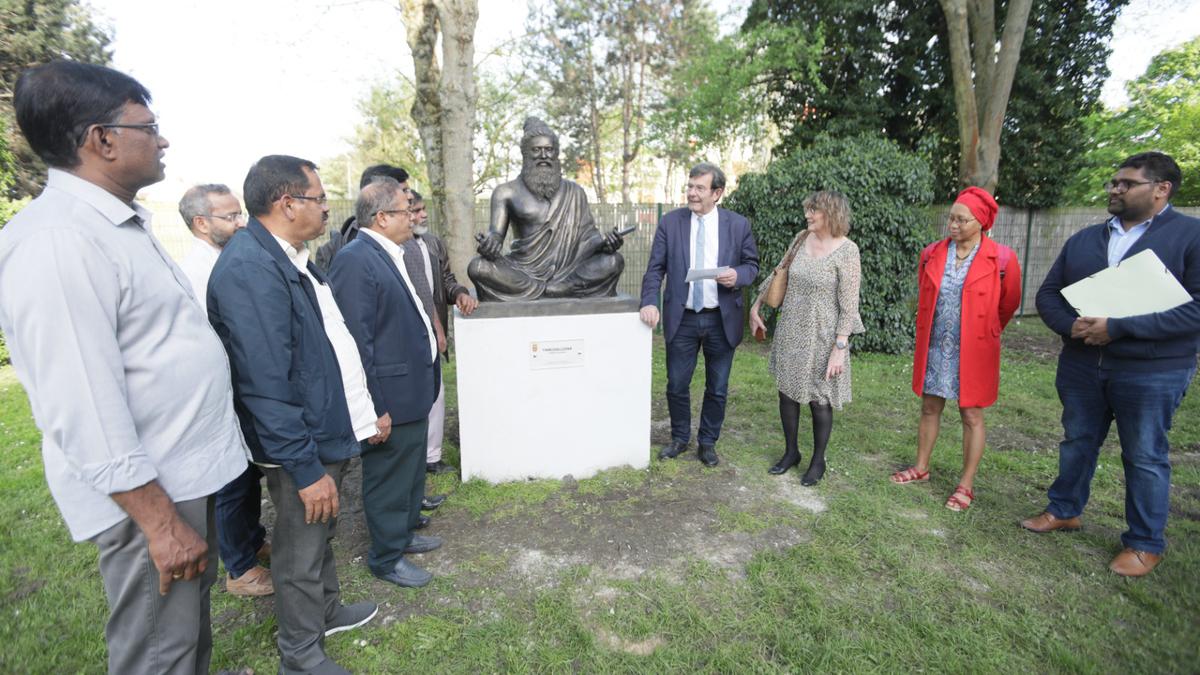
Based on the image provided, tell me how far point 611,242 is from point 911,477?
2.65 metres

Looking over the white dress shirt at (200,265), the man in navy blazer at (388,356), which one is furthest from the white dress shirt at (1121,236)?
the white dress shirt at (200,265)

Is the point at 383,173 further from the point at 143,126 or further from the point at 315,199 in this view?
the point at 143,126

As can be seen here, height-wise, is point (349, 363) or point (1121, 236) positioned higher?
point (1121, 236)

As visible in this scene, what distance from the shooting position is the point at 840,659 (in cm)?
244

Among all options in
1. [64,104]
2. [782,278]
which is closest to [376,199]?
[64,104]

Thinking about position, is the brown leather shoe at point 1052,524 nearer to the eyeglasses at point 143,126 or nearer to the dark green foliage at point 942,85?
the eyeglasses at point 143,126

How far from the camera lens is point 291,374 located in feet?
6.75

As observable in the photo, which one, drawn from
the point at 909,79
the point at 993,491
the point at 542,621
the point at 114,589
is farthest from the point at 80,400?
the point at 909,79

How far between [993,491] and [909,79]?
1023 centimetres

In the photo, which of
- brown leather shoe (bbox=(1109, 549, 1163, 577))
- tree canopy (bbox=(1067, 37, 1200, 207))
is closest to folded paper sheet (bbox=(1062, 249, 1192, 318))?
brown leather shoe (bbox=(1109, 549, 1163, 577))

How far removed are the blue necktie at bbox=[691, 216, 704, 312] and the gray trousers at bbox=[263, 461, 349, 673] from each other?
2680 mm

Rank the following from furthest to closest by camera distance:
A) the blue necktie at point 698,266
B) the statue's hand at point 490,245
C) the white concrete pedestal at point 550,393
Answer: the blue necktie at point 698,266 → the white concrete pedestal at point 550,393 → the statue's hand at point 490,245

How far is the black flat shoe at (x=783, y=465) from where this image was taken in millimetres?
4270

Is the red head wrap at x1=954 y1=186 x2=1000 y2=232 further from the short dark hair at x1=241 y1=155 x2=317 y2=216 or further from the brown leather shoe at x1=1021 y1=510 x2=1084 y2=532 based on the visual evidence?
the short dark hair at x1=241 y1=155 x2=317 y2=216
